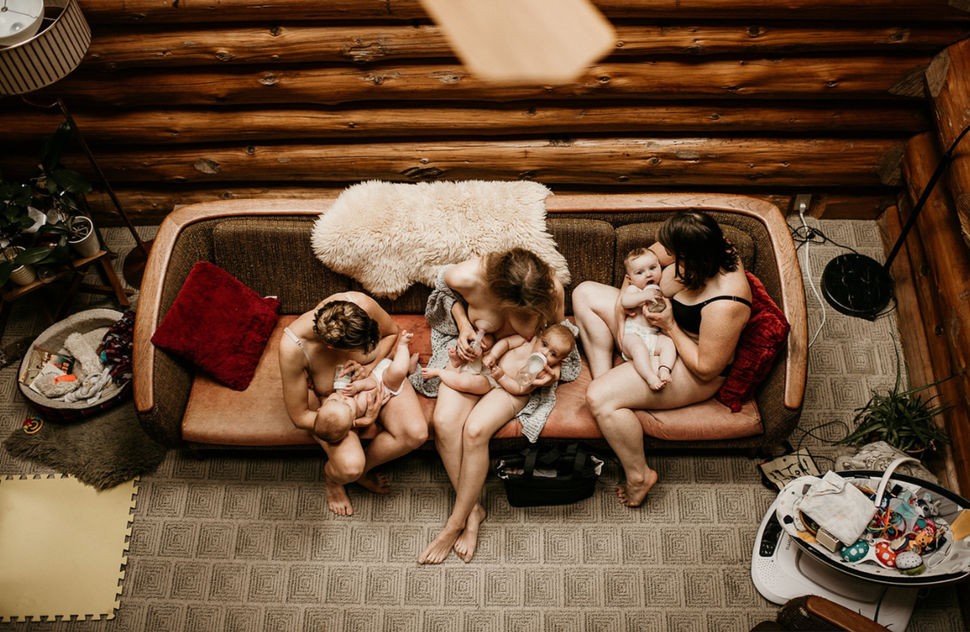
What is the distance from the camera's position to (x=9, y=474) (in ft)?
11.2

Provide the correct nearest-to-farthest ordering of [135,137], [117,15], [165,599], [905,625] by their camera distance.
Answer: [905,625]
[165,599]
[117,15]
[135,137]

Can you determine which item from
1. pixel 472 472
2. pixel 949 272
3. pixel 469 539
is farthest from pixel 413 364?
pixel 949 272

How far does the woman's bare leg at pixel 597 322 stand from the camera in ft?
10.4

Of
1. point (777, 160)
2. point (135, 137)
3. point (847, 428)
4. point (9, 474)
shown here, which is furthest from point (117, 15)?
point (847, 428)

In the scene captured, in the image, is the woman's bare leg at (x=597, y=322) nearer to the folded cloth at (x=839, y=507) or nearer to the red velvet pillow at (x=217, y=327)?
the folded cloth at (x=839, y=507)

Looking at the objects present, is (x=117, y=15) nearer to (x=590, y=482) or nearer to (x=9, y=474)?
(x=9, y=474)

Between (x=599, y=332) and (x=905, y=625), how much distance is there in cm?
195

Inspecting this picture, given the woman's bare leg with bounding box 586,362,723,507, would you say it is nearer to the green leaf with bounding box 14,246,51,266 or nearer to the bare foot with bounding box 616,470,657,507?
the bare foot with bounding box 616,470,657,507

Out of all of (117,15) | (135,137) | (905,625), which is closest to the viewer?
(905,625)

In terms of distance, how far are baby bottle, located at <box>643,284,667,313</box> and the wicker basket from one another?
2.91 m

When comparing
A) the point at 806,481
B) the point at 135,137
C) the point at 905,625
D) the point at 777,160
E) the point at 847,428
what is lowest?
the point at 905,625

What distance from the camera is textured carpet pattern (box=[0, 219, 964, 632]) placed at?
9.90ft

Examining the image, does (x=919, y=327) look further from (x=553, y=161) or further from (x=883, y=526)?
(x=553, y=161)

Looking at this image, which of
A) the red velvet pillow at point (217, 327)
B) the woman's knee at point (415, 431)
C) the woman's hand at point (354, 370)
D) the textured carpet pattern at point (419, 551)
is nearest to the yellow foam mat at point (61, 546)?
the textured carpet pattern at point (419, 551)
